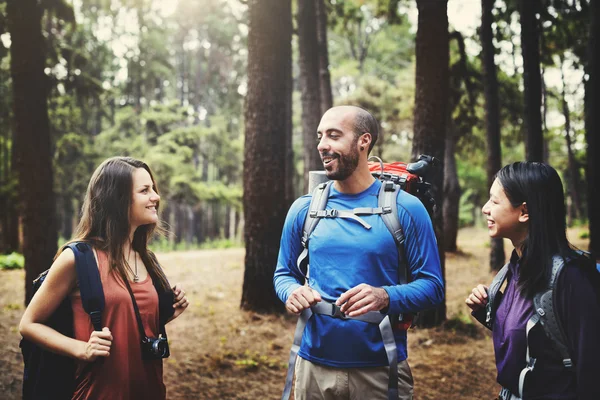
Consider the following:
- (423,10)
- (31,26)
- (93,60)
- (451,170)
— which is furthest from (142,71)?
(423,10)

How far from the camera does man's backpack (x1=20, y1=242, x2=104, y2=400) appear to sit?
103 inches

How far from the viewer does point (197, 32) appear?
41.6 meters

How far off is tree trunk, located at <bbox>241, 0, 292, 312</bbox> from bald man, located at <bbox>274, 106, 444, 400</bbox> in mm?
5378

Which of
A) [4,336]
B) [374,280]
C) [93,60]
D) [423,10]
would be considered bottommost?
[4,336]

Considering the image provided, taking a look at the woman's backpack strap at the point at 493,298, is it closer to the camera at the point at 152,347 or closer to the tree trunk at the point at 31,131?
the camera at the point at 152,347

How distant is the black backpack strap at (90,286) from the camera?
2.64 metres

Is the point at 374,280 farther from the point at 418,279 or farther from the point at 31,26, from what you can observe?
the point at 31,26

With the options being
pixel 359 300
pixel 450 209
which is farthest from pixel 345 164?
pixel 450 209

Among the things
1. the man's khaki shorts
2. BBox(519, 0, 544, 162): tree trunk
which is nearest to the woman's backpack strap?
the man's khaki shorts

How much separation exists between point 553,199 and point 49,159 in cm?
797

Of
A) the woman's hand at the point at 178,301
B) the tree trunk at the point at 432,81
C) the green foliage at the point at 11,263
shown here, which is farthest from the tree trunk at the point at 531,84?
the green foliage at the point at 11,263

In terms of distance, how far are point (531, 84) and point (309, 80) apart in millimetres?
5017

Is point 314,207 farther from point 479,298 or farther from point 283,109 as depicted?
point 283,109

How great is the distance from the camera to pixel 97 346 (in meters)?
2.54
